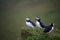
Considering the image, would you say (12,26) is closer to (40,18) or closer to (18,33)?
(18,33)

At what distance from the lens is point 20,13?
3.76 meters

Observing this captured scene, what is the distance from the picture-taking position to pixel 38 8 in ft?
12.3

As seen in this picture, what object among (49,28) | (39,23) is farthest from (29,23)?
(49,28)

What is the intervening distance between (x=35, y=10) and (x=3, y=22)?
48cm

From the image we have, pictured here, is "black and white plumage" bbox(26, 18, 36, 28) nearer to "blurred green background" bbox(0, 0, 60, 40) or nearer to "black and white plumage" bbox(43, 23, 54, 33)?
"blurred green background" bbox(0, 0, 60, 40)

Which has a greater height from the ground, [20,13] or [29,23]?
[20,13]

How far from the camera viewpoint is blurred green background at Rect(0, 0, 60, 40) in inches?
147

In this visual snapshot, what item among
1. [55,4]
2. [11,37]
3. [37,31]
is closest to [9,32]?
[11,37]

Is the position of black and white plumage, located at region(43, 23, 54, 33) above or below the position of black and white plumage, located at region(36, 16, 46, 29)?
below

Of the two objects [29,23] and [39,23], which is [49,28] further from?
[29,23]

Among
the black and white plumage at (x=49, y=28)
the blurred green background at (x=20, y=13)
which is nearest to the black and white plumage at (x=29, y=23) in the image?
the blurred green background at (x=20, y=13)

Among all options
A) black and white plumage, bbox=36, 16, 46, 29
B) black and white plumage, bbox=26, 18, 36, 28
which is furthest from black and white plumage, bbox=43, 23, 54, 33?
black and white plumage, bbox=26, 18, 36, 28

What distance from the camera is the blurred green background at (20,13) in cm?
374

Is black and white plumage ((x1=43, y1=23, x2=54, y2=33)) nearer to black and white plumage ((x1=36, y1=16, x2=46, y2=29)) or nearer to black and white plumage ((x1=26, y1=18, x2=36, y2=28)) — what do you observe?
black and white plumage ((x1=36, y1=16, x2=46, y2=29))
